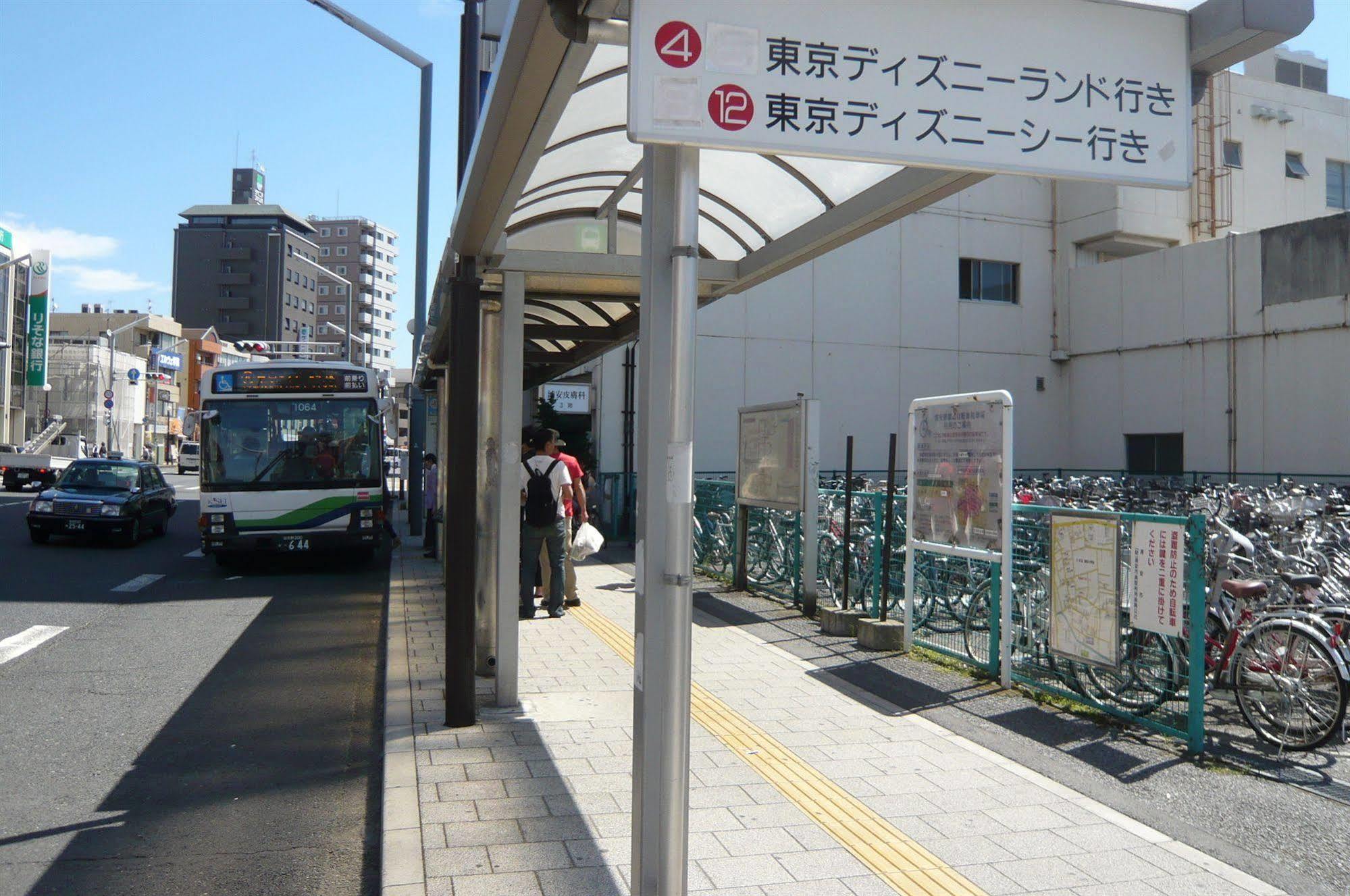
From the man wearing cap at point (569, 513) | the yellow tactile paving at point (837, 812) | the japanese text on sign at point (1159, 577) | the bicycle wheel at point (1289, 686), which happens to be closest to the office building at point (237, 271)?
the man wearing cap at point (569, 513)

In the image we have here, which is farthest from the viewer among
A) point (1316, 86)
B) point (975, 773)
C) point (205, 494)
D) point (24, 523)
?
point (1316, 86)

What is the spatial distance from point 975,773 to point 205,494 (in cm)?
1167

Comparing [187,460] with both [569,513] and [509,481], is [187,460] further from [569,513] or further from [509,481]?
[509,481]

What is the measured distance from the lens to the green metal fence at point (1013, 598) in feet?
19.6

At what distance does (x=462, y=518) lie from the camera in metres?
6.13

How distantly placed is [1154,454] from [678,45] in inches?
963

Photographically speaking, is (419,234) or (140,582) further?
(419,234)

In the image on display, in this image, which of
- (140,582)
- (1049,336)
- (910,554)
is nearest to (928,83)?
(910,554)

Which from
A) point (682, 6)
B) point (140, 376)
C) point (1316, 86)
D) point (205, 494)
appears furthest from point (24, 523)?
point (140, 376)

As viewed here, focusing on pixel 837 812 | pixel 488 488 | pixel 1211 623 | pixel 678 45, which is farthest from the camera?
pixel 488 488

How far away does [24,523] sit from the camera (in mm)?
22359

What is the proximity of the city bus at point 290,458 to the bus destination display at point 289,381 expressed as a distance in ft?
0.03

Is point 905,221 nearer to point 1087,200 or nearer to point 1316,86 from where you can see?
point 1087,200

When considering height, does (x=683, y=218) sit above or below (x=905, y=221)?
below
